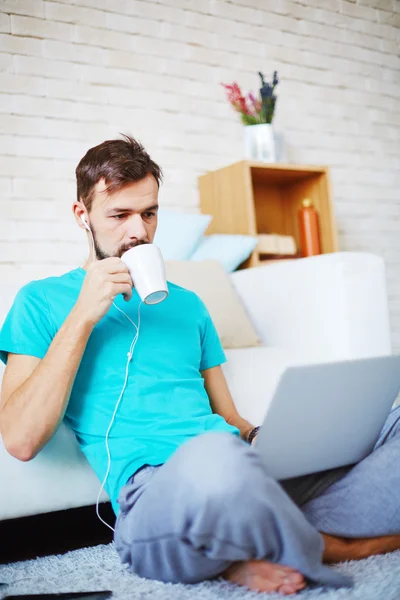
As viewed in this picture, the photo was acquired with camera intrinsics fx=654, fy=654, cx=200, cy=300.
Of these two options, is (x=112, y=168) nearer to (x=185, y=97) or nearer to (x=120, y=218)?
(x=120, y=218)

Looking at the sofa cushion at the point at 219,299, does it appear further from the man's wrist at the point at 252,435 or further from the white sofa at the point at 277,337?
the man's wrist at the point at 252,435

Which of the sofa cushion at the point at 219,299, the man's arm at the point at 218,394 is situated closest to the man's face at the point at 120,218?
the man's arm at the point at 218,394

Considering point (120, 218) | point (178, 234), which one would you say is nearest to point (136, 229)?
point (120, 218)

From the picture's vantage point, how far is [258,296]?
7.27ft

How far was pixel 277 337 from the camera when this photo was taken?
84.0 inches

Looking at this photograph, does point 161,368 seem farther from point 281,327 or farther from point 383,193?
point 383,193

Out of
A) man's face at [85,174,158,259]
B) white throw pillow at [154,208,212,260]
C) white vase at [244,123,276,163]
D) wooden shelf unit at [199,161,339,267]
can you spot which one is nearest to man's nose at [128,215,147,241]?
man's face at [85,174,158,259]

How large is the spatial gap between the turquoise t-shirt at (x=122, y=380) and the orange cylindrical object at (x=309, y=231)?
1.65m

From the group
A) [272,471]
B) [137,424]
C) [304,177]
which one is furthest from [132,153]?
[304,177]

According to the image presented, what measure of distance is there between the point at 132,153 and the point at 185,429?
0.61 metres

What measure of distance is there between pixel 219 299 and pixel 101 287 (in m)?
0.86

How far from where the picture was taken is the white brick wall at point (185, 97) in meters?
2.61

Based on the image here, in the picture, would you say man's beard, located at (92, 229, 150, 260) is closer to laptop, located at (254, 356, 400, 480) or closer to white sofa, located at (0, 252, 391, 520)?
white sofa, located at (0, 252, 391, 520)

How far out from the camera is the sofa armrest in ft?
6.29
